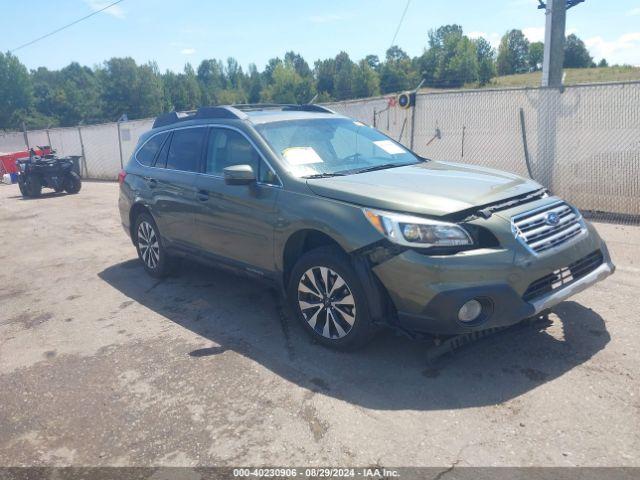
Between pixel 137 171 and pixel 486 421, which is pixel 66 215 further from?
pixel 486 421

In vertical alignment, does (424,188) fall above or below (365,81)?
below

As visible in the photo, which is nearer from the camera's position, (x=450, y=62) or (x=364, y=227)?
(x=364, y=227)

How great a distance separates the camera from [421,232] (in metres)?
3.44

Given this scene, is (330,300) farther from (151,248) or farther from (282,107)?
(151,248)

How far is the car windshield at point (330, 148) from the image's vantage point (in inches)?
175

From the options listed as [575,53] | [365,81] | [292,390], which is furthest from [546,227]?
[575,53]

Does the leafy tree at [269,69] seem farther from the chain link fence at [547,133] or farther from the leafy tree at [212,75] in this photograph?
the chain link fence at [547,133]

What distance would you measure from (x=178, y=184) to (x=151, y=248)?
115cm

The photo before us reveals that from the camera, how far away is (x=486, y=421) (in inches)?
120

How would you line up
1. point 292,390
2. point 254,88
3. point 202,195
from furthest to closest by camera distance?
point 254,88 → point 202,195 → point 292,390

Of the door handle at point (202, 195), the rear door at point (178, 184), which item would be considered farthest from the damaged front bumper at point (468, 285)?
the rear door at point (178, 184)

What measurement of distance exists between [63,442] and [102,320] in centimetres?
208

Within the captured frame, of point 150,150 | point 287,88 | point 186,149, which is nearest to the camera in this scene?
point 186,149

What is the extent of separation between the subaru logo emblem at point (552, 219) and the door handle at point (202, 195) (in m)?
2.91
